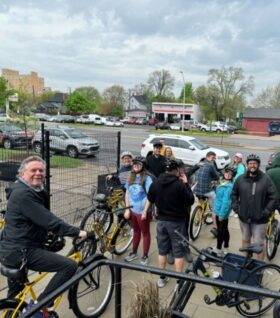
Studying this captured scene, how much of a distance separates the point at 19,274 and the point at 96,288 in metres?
1.31

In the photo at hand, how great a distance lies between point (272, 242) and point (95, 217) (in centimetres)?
305

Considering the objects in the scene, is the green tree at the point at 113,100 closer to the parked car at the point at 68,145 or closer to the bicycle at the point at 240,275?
the parked car at the point at 68,145

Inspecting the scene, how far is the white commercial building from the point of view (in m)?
67.3

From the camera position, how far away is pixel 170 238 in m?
4.48

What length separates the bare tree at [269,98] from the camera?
81.8 metres

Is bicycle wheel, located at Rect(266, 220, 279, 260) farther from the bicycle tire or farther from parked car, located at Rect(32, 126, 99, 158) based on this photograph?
parked car, located at Rect(32, 126, 99, 158)

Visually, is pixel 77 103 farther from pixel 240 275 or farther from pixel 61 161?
pixel 240 275

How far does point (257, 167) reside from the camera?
4.71 metres

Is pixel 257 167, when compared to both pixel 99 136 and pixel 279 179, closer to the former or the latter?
pixel 279 179

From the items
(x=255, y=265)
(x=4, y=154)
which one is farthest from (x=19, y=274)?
(x=4, y=154)

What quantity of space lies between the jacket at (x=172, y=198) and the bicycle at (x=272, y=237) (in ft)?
6.77

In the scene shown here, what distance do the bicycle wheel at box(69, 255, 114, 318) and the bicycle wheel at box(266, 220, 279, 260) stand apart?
9.63 ft

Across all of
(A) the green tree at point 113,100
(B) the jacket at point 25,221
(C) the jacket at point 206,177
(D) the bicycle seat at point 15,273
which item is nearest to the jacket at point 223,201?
(C) the jacket at point 206,177

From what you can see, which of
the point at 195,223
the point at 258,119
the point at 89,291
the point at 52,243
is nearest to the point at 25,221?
the point at 52,243
